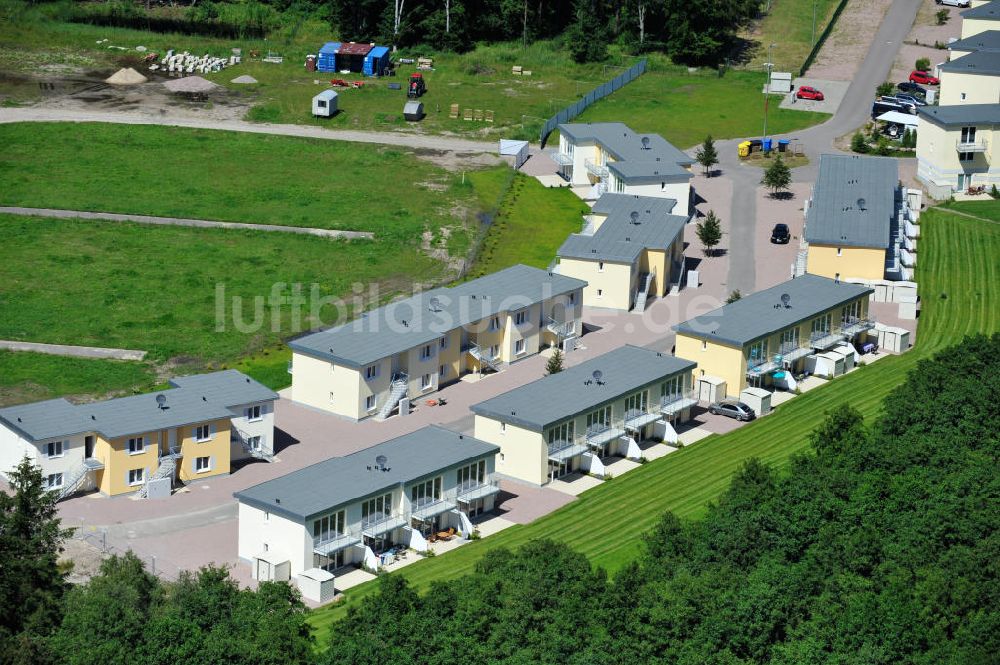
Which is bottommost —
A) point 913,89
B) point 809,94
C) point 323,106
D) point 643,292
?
point 643,292

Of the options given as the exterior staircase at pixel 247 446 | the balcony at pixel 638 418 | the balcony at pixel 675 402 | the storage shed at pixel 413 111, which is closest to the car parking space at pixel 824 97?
the storage shed at pixel 413 111

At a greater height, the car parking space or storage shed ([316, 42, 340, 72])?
storage shed ([316, 42, 340, 72])

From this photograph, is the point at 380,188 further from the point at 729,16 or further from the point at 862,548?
the point at 862,548

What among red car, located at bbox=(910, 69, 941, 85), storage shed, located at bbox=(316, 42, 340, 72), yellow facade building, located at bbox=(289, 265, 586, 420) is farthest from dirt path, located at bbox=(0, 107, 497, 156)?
red car, located at bbox=(910, 69, 941, 85)

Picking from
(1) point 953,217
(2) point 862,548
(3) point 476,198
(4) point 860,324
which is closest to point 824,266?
(4) point 860,324

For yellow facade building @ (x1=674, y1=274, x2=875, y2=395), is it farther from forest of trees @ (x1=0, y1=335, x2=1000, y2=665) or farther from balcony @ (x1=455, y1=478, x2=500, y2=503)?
balcony @ (x1=455, y1=478, x2=500, y2=503)

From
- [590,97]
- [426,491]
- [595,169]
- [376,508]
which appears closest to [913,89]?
[590,97]

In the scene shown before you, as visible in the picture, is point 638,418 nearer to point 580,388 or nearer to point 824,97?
point 580,388
